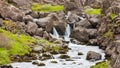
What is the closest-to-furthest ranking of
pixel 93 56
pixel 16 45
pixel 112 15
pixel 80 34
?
1. pixel 93 56
2. pixel 16 45
3. pixel 112 15
4. pixel 80 34

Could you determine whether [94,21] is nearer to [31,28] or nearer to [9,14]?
[31,28]

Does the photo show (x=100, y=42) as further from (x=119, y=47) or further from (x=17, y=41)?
(x=119, y=47)

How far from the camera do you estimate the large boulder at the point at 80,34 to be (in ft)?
362

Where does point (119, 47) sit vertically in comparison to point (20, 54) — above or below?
above

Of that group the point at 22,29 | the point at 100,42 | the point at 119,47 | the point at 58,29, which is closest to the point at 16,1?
the point at 58,29

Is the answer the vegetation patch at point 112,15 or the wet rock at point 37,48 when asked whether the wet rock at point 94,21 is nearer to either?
the vegetation patch at point 112,15

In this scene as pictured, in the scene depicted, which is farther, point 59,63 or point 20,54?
point 20,54

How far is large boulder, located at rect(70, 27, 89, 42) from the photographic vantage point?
11031cm

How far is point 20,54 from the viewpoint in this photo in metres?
84.4

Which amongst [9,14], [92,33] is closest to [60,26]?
[92,33]

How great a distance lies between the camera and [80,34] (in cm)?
11212

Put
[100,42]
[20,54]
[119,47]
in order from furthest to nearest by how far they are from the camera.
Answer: [100,42] → [20,54] → [119,47]

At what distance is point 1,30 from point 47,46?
14208 mm

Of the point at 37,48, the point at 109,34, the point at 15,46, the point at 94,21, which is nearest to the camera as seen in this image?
the point at 15,46
